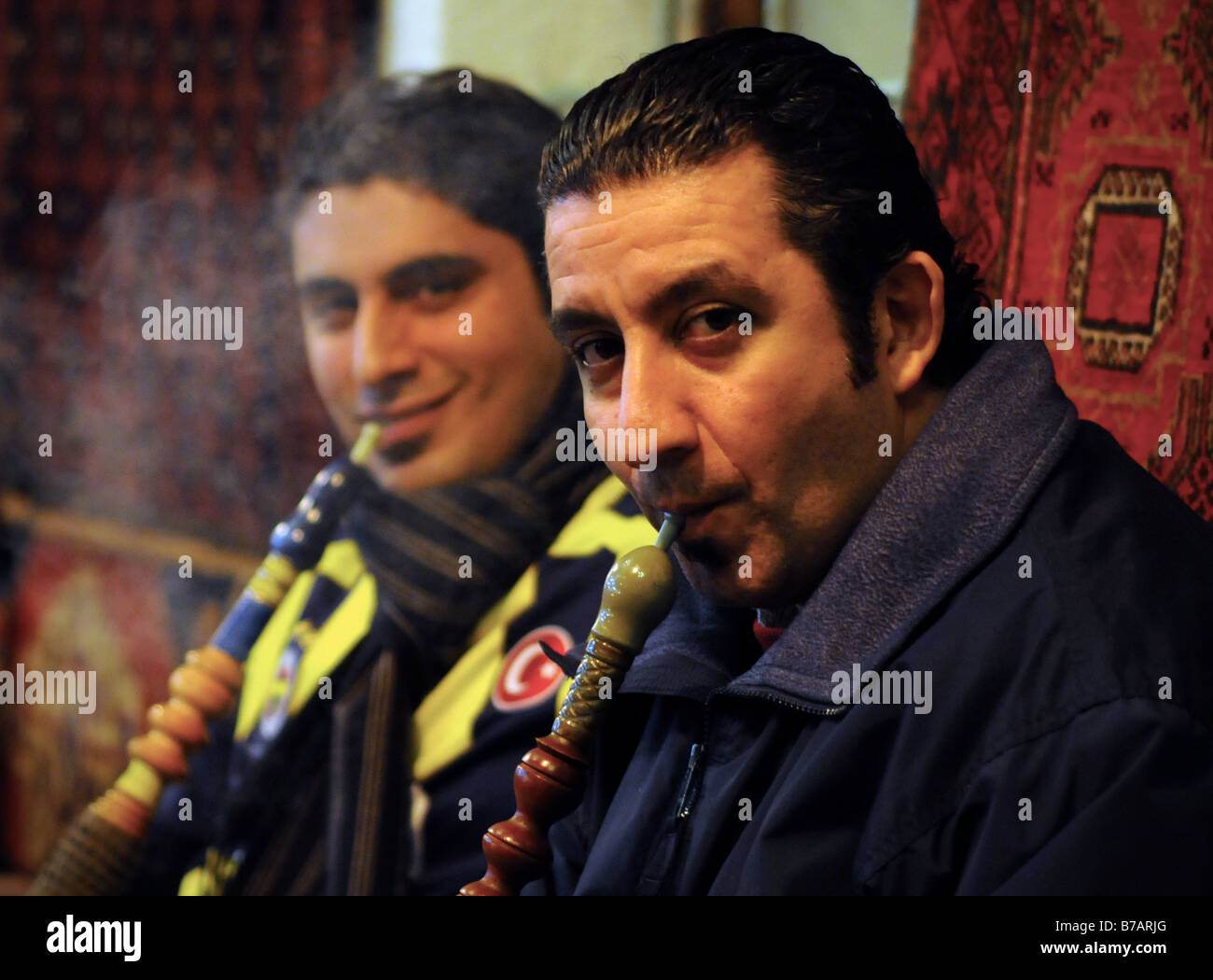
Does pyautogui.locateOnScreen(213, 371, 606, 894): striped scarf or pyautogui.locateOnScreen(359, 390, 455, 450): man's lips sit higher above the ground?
pyautogui.locateOnScreen(359, 390, 455, 450): man's lips

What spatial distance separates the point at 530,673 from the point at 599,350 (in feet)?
1.94

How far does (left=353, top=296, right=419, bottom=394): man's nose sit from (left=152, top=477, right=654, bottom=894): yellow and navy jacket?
0.25m

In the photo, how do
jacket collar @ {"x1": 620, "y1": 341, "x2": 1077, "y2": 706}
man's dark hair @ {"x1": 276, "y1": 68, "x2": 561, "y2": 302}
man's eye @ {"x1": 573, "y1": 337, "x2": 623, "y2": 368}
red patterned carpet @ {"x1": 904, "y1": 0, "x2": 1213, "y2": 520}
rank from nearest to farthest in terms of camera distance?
1. jacket collar @ {"x1": 620, "y1": 341, "x2": 1077, "y2": 706}
2. man's eye @ {"x1": 573, "y1": 337, "x2": 623, "y2": 368}
3. red patterned carpet @ {"x1": 904, "y1": 0, "x2": 1213, "y2": 520}
4. man's dark hair @ {"x1": 276, "y1": 68, "x2": 561, "y2": 302}

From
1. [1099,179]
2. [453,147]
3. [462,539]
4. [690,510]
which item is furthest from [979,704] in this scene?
[453,147]

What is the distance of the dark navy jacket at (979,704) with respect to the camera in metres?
0.79

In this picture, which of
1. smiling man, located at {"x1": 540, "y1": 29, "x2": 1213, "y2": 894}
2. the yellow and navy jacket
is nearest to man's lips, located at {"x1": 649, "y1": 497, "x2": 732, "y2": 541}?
smiling man, located at {"x1": 540, "y1": 29, "x2": 1213, "y2": 894}

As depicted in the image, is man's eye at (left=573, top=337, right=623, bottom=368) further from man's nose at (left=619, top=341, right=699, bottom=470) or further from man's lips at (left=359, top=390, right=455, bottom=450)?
man's lips at (left=359, top=390, right=455, bottom=450)

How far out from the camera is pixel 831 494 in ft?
3.34

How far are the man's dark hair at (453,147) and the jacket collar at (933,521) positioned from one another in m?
0.80

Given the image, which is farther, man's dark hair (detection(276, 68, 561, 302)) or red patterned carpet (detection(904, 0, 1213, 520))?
man's dark hair (detection(276, 68, 561, 302))

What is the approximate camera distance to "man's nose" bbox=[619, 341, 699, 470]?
988 millimetres
